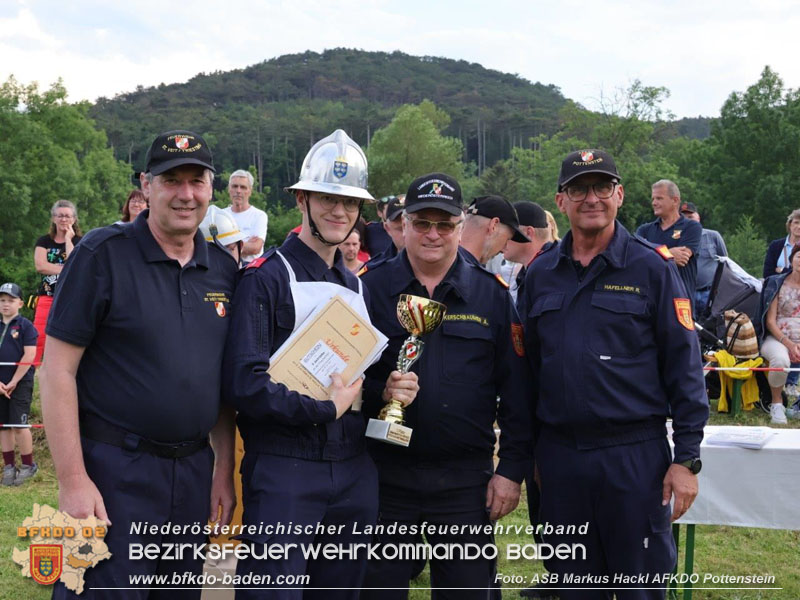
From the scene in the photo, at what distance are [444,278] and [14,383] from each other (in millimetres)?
6588

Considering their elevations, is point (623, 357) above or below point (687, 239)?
below

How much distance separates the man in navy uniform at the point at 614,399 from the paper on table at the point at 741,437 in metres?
1.40

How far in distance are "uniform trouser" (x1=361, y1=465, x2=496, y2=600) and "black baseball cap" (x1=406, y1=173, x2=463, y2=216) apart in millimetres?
1194

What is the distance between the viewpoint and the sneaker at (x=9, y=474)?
8429 millimetres

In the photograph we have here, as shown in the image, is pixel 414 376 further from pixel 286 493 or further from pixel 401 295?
pixel 286 493

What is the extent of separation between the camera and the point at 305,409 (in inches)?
121

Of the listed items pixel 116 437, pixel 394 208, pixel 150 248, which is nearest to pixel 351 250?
pixel 394 208

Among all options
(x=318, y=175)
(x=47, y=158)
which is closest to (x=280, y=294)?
(x=318, y=175)

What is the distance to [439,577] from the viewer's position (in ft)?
11.9

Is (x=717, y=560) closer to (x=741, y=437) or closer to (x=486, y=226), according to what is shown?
(x=741, y=437)

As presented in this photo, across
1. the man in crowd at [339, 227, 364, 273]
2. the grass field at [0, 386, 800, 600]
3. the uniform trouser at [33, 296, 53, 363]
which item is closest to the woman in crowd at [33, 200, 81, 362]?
the uniform trouser at [33, 296, 53, 363]

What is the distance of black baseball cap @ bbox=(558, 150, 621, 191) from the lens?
3.66m

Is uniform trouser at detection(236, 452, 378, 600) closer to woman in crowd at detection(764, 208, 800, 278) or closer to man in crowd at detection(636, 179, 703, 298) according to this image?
man in crowd at detection(636, 179, 703, 298)

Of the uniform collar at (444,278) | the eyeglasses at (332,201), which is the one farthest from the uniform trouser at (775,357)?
the eyeglasses at (332,201)
